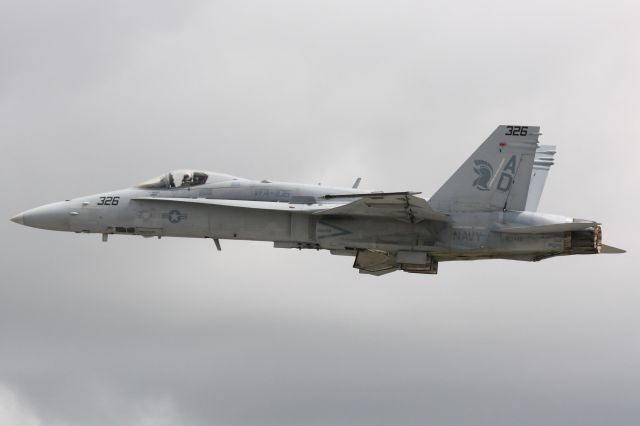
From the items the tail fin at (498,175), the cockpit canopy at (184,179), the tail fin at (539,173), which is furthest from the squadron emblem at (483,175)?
the cockpit canopy at (184,179)

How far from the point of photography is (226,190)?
3953cm

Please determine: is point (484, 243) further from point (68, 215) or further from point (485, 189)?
point (68, 215)

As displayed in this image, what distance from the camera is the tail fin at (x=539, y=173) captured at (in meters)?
42.2

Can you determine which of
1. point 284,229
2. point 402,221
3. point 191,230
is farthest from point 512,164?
Answer: point 191,230

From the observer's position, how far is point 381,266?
3953 centimetres

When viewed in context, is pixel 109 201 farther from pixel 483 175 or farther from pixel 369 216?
pixel 483 175

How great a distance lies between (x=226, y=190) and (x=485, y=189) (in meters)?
7.13

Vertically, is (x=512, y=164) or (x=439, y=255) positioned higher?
(x=512, y=164)

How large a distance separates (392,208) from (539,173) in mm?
7452

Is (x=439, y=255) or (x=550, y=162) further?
(x=550, y=162)

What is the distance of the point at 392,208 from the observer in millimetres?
37562

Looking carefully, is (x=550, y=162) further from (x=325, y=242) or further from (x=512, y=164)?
(x=325, y=242)

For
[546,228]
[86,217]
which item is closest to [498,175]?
[546,228]

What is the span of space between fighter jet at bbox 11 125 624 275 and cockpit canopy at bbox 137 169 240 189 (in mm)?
28
